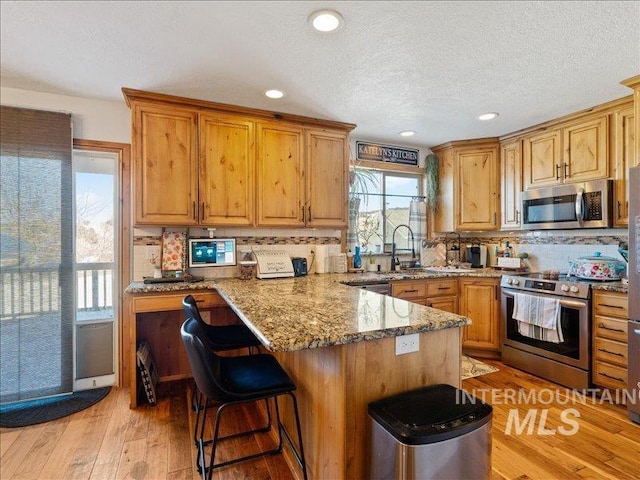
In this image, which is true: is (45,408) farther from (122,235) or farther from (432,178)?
(432,178)

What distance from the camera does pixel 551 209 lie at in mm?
3320

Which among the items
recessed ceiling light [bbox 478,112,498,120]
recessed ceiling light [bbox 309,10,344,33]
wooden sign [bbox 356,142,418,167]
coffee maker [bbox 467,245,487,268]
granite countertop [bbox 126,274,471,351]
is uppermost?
recessed ceiling light [bbox 309,10,344,33]

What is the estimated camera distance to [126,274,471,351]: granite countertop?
1.23m

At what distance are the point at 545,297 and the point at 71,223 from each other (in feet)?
13.6

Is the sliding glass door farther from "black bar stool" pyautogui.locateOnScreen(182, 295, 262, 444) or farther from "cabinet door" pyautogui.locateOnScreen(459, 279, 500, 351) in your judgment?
"cabinet door" pyautogui.locateOnScreen(459, 279, 500, 351)

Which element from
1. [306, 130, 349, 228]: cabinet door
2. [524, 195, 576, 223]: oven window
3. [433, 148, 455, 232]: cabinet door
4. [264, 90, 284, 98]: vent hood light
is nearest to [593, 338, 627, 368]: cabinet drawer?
[524, 195, 576, 223]: oven window

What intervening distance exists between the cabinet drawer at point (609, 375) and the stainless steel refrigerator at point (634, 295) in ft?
0.53

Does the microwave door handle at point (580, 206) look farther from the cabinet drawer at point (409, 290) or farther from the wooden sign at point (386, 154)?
the wooden sign at point (386, 154)

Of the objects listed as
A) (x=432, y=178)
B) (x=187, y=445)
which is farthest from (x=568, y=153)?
(x=187, y=445)

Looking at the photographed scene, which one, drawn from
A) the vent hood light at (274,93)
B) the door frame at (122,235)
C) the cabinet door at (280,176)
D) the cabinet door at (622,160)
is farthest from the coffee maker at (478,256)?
the door frame at (122,235)

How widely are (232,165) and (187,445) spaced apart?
7.11 ft

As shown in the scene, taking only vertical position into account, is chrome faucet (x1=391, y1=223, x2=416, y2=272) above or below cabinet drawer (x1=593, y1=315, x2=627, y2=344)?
above

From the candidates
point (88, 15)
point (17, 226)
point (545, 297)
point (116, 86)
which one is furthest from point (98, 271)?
point (545, 297)

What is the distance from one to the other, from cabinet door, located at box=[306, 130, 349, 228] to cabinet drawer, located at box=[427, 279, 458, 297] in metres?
1.13
